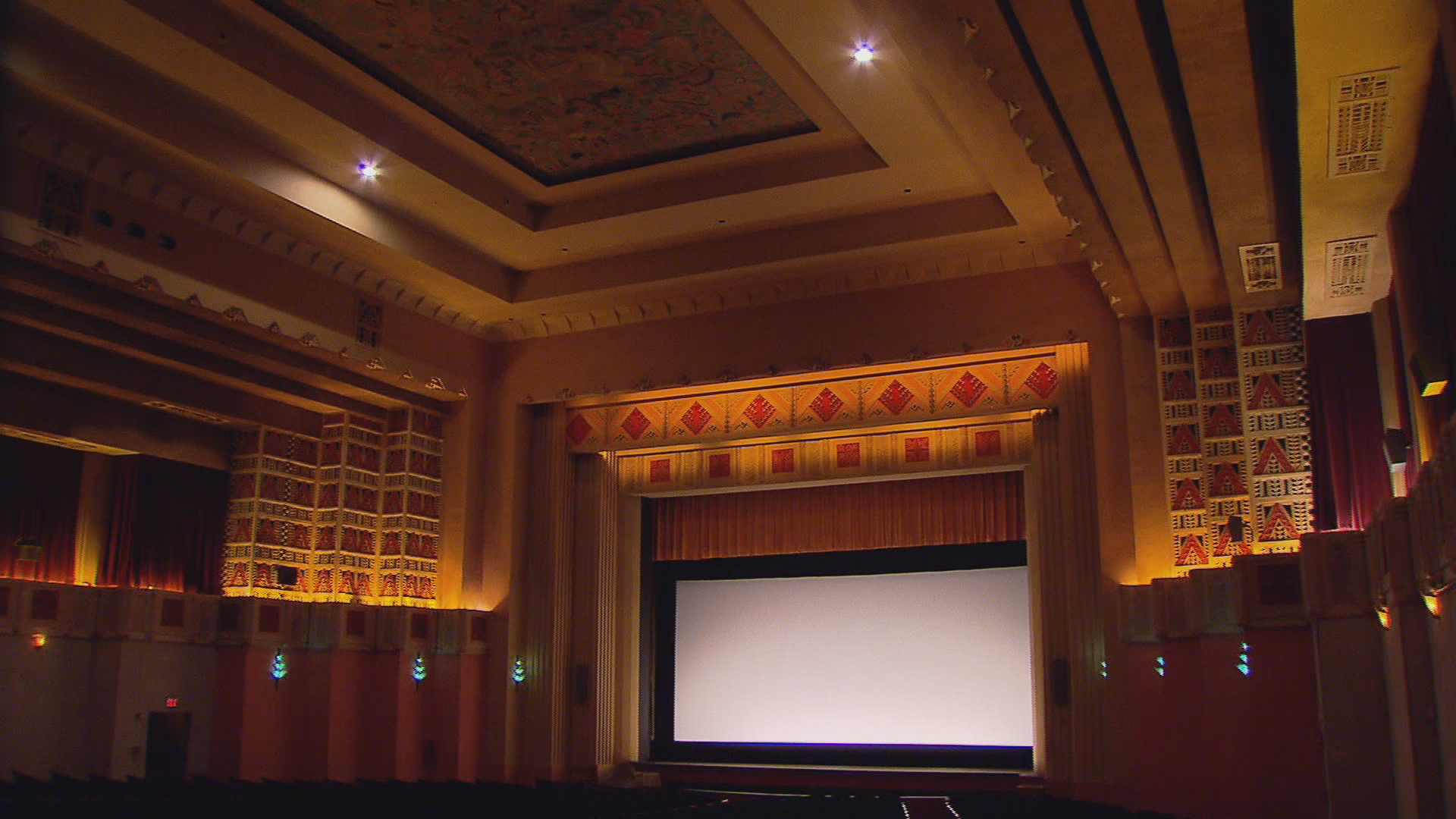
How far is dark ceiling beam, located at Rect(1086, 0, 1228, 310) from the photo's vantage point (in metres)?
6.71

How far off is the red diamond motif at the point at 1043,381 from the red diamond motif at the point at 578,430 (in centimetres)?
544

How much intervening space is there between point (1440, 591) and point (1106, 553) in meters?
5.48

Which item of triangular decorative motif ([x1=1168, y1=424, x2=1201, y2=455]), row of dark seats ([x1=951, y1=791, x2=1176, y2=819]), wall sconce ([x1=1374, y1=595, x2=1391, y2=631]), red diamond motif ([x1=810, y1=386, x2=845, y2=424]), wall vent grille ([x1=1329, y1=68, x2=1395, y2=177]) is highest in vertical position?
wall vent grille ([x1=1329, y1=68, x2=1395, y2=177])

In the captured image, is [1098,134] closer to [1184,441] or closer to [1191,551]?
[1184,441]

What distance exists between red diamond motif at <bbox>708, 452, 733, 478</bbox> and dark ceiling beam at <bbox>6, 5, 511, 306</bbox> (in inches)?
139

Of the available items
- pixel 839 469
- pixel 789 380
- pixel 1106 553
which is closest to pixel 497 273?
pixel 789 380

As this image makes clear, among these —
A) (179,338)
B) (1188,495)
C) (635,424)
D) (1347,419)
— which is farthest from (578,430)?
(1347,419)

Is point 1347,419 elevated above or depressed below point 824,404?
below

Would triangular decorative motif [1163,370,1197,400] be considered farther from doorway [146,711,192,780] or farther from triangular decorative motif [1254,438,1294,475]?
doorway [146,711,192,780]

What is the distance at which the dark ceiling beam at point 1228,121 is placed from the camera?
21.1ft

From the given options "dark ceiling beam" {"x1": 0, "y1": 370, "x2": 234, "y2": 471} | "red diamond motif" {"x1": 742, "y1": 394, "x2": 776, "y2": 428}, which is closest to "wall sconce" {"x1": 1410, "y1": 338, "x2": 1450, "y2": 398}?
"red diamond motif" {"x1": 742, "y1": 394, "x2": 776, "y2": 428}

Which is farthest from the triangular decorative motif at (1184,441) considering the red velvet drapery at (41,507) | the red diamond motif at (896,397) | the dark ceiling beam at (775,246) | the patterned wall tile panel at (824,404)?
the red velvet drapery at (41,507)

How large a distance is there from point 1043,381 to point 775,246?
3.19 meters

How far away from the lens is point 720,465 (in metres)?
14.8
